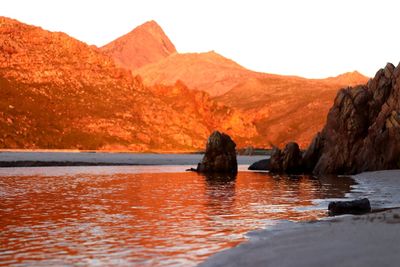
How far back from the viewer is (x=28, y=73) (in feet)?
542

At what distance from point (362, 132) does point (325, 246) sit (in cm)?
5405

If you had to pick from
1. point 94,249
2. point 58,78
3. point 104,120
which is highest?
point 58,78

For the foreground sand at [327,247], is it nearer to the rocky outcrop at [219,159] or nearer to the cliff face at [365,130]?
the cliff face at [365,130]

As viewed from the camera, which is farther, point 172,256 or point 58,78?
point 58,78

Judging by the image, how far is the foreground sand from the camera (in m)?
11.4

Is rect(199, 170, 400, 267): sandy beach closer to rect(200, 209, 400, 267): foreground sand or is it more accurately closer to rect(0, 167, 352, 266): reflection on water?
rect(200, 209, 400, 267): foreground sand

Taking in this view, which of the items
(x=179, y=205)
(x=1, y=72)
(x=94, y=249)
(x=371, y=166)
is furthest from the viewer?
(x=1, y=72)

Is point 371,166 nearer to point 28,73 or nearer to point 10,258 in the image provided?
point 10,258

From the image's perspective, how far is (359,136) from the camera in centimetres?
6431

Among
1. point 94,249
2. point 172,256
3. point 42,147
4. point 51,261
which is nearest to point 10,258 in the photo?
point 51,261

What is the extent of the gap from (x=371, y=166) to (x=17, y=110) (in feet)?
369

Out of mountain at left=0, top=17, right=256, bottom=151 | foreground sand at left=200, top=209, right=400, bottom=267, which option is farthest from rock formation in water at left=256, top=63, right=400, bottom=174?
mountain at left=0, top=17, right=256, bottom=151

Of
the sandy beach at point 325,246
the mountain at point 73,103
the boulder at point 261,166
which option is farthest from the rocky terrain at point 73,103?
the sandy beach at point 325,246

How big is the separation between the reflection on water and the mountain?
11654cm
